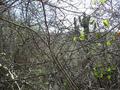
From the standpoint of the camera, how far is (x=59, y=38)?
181 inches

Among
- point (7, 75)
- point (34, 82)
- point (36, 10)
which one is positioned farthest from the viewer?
point (34, 82)

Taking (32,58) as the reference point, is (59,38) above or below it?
above

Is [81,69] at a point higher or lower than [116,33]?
lower

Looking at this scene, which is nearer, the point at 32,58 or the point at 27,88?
the point at 27,88

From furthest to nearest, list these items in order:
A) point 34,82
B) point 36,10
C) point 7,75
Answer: point 34,82, point 7,75, point 36,10

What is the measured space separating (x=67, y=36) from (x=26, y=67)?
2.56 feet

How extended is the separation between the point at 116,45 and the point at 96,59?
1.56 ft

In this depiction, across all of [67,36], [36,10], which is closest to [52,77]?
[67,36]

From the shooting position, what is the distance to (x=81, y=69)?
4.46 metres

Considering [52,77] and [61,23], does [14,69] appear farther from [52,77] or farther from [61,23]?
[61,23]

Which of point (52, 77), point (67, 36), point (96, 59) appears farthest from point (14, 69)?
point (96, 59)

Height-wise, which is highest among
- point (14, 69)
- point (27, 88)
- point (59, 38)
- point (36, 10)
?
point (36, 10)

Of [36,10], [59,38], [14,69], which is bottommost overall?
[14,69]

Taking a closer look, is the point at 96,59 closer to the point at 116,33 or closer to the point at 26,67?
the point at 116,33
